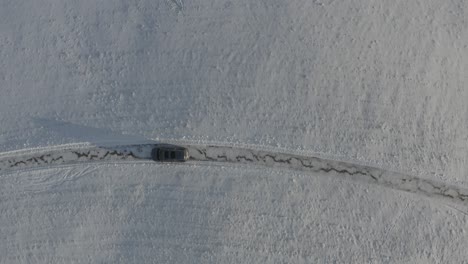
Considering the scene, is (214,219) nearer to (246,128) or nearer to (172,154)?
(172,154)

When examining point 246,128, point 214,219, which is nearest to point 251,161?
point 246,128

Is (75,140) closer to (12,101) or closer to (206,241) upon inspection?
(12,101)

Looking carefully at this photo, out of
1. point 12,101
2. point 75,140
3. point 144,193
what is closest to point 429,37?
point 144,193

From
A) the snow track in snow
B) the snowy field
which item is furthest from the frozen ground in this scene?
the snow track in snow

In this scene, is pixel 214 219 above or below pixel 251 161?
below

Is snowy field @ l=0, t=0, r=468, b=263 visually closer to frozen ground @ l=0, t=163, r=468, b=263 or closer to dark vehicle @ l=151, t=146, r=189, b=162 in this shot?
frozen ground @ l=0, t=163, r=468, b=263

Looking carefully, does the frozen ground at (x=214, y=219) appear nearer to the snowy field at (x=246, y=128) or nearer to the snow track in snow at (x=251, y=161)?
the snowy field at (x=246, y=128)
